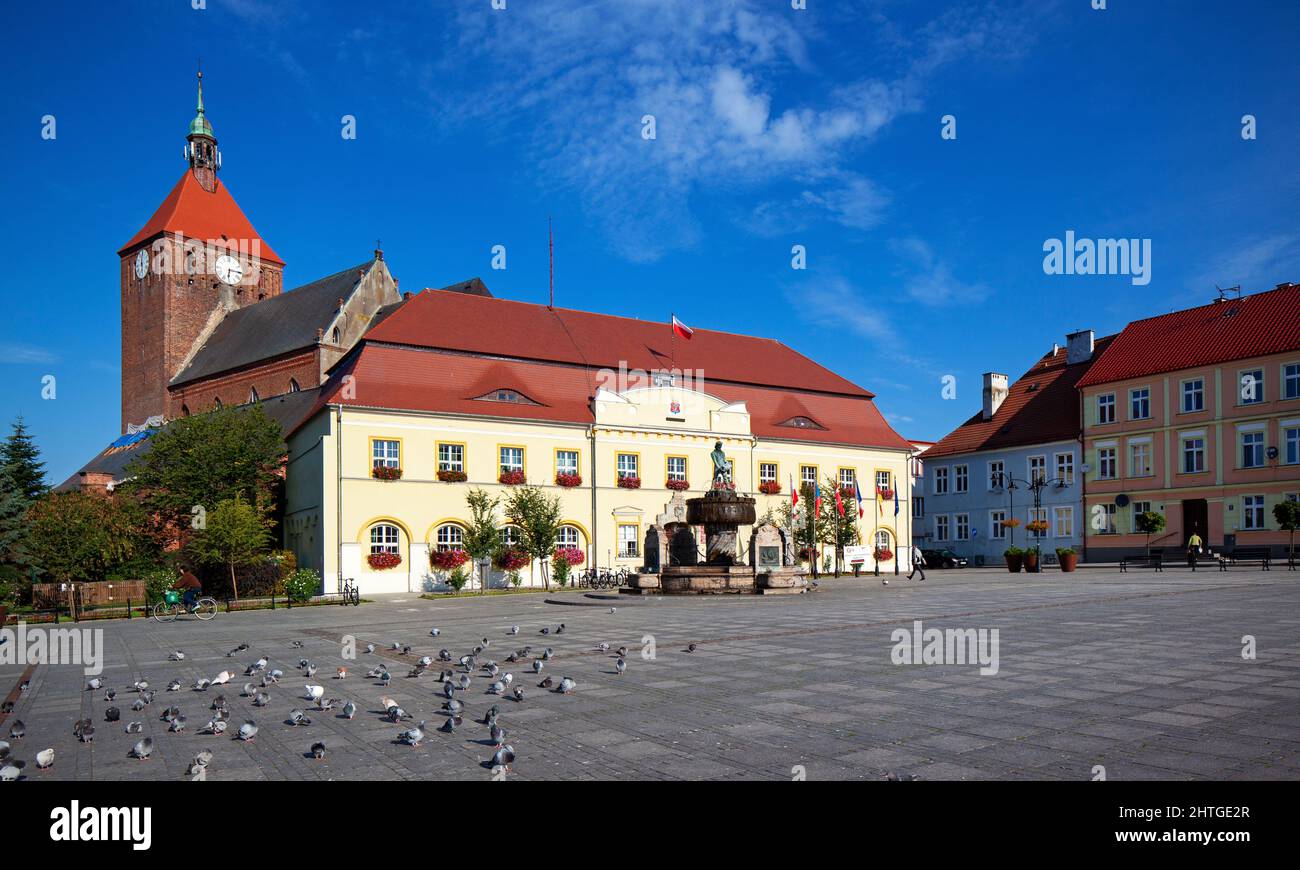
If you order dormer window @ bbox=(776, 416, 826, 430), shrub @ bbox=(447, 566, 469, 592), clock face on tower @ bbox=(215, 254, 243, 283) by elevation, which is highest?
clock face on tower @ bbox=(215, 254, 243, 283)

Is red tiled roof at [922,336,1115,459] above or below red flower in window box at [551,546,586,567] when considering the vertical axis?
above

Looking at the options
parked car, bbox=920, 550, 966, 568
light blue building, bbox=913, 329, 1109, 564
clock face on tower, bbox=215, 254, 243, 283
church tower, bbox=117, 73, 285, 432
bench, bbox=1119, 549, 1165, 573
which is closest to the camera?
bench, bbox=1119, 549, 1165, 573

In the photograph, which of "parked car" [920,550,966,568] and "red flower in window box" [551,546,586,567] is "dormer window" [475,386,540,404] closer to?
"red flower in window box" [551,546,586,567]

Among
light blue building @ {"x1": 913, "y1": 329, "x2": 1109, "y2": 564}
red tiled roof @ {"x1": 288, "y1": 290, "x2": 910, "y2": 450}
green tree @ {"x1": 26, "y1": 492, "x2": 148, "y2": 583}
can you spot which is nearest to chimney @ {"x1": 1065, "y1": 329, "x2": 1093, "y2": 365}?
light blue building @ {"x1": 913, "y1": 329, "x2": 1109, "y2": 564}

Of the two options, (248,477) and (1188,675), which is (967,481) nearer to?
(248,477)

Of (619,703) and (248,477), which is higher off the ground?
(248,477)

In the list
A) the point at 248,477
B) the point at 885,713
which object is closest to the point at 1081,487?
the point at 248,477

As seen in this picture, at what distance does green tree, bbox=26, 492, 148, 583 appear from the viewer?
3484 centimetres

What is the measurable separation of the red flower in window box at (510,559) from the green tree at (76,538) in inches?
599

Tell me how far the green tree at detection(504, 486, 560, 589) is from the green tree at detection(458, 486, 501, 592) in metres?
1.01

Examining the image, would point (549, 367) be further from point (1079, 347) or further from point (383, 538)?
point (1079, 347)
